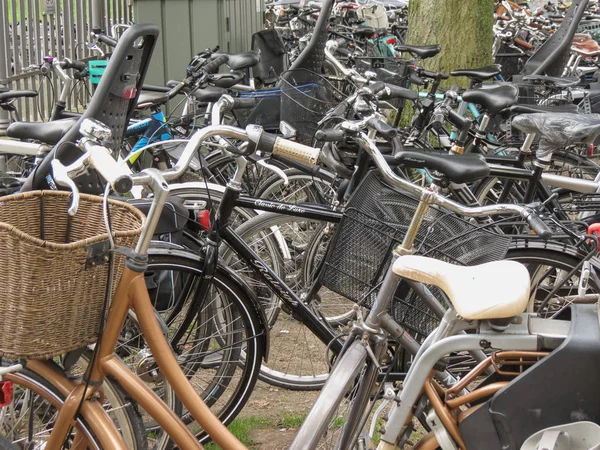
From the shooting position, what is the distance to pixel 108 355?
223cm

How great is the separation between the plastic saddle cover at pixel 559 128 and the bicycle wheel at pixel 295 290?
1.11 m

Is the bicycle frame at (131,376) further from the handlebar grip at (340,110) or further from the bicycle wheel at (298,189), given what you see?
the bicycle wheel at (298,189)

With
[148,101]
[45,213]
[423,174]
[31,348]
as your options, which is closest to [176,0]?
[148,101]

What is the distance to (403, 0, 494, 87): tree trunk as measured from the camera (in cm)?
684

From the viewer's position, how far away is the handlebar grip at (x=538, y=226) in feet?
8.04

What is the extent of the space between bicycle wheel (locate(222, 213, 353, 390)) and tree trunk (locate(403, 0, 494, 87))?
3.51 m

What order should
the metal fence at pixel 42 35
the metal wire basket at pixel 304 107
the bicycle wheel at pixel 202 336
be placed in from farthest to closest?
the metal fence at pixel 42 35
the metal wire basket at pixel 304 107
the bicycle wheel at pixel 202 336

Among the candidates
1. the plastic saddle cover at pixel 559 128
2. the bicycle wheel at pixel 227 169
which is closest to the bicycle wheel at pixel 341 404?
the plastic saddle cover at pixel 559 128

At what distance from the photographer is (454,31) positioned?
22.5 feet

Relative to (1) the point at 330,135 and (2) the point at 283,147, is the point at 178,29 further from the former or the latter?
(2) the point at 283,147

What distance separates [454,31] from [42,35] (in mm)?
3919

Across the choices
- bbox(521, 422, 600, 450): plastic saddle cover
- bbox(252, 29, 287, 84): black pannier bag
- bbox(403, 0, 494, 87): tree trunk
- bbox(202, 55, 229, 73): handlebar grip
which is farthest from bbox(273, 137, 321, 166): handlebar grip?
bbox(252, 29, 287, 84): black pannier bag

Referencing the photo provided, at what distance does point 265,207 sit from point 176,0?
15.1ft

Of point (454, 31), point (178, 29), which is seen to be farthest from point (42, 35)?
point (454, 31)
